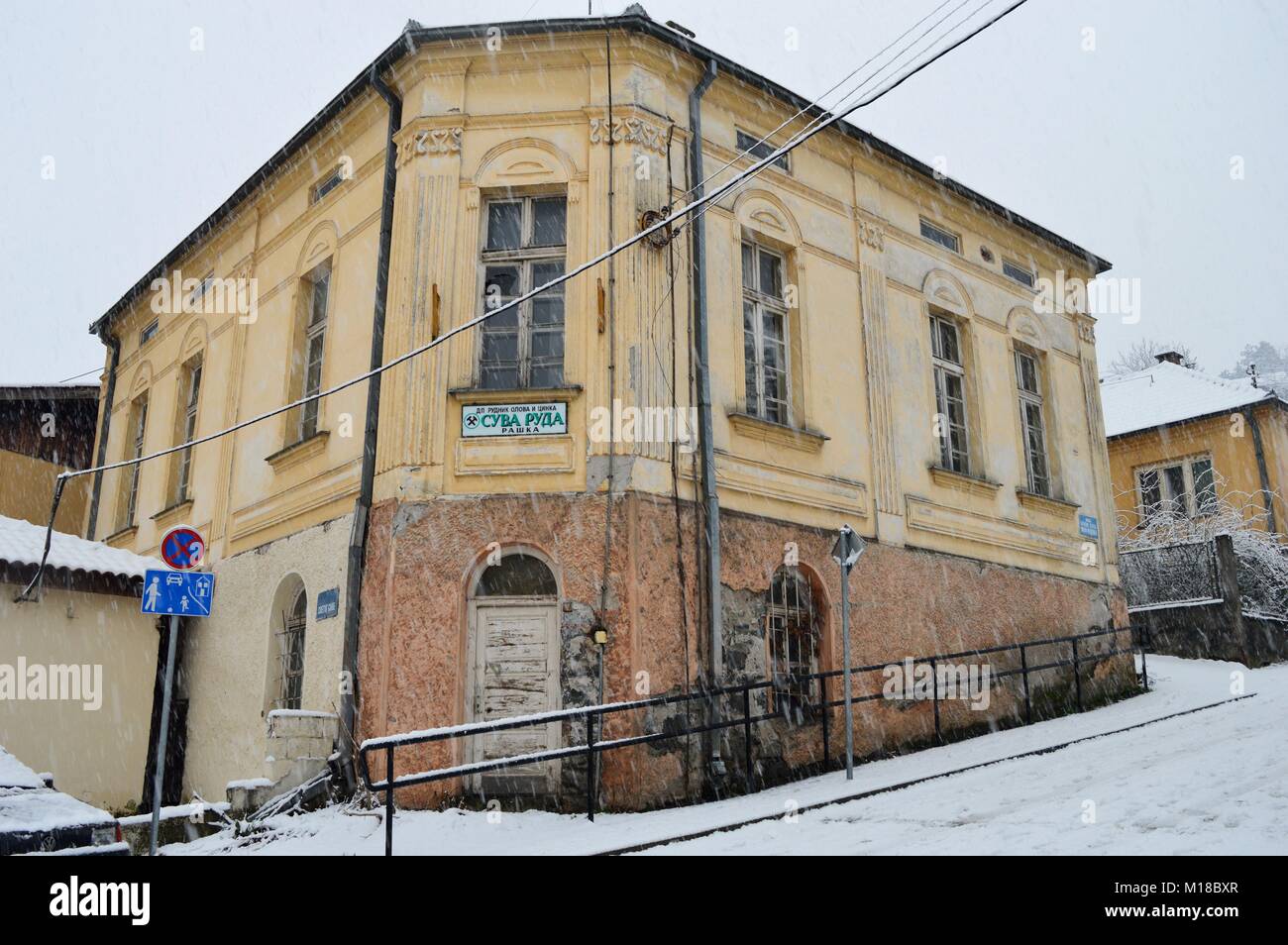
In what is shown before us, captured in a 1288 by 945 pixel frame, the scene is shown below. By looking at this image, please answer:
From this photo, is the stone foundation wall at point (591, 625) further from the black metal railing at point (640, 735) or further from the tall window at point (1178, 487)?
the tall window at point (1178, 487)

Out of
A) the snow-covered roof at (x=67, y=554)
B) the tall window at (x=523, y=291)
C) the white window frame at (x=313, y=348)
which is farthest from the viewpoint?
the snow-covered roof at (x=67, y=554)

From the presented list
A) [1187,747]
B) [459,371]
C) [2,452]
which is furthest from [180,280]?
[1187,747]

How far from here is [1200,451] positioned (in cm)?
2611

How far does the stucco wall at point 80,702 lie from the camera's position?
526 inches

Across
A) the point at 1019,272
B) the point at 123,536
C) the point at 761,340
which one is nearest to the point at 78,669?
the point at 123,536

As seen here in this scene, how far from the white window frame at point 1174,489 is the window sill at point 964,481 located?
39.9ft

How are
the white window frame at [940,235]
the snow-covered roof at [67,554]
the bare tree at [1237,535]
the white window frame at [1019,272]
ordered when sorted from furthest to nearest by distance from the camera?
the bare tree at [1237,535]
the white window frame at [1019,272]
the white window frame at [940,235]
the snow-covered roof at [67,554]

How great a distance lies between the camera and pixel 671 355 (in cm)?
1112

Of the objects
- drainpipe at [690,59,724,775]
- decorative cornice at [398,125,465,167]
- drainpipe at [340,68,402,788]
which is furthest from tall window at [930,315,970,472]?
drainpipe at [340,68,402,788]

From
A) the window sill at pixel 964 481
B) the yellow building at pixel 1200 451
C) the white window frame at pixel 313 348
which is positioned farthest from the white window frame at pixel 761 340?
the yellow building at pixel 1200 451

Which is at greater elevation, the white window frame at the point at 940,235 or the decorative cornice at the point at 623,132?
the white window frame at the point at 940,235

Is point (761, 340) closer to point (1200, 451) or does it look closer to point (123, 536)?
point (123, 536)

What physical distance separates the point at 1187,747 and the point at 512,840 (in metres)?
6.33

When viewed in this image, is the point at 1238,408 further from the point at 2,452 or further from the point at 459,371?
the point at 2,452
